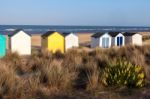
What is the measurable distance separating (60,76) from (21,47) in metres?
13.4

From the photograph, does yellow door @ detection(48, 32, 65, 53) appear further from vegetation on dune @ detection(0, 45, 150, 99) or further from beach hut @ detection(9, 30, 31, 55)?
vegetation on dune @ detection(0, 45, 150, 99)

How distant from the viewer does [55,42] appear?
79.8ft

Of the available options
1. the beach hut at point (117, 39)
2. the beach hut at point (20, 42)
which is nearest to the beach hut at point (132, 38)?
the beach hut at point (117, 39)

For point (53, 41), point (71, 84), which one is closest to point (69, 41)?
point (53, 41)

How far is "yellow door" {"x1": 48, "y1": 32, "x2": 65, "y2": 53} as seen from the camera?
23877 millimetres

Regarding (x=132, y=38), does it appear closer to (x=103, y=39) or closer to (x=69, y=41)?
(x=103, y=39)

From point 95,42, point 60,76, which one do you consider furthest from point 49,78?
point 95,42

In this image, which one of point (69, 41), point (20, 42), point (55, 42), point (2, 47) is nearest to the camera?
point (2, 47)

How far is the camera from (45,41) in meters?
24.4

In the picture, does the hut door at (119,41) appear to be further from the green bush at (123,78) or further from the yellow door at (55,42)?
the green bush at (123,78)

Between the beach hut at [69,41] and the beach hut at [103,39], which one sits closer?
the beach hut at [69,41]

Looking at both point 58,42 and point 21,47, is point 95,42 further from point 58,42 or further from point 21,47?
point 21,47

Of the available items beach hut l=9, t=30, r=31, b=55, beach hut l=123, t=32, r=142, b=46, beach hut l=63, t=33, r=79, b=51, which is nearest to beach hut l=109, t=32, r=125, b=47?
beach hut l=123, t=32, r=142, b=46

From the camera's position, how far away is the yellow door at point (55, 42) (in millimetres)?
23877
